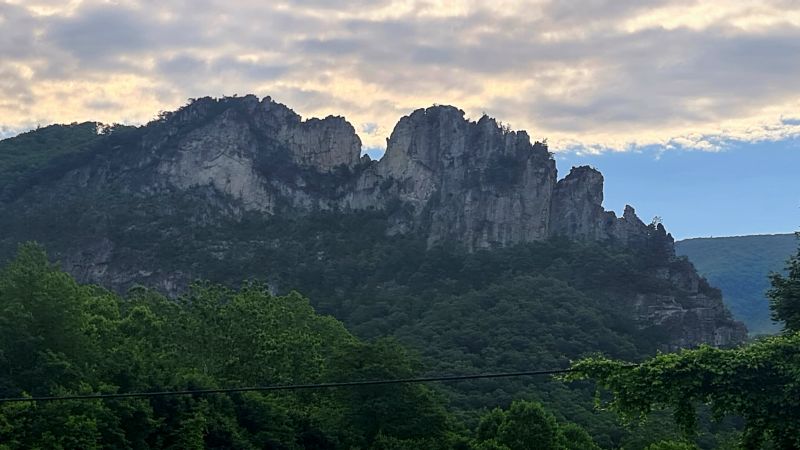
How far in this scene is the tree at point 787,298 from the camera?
32.1 metres

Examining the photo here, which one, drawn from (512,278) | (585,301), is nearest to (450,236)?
(512,278)

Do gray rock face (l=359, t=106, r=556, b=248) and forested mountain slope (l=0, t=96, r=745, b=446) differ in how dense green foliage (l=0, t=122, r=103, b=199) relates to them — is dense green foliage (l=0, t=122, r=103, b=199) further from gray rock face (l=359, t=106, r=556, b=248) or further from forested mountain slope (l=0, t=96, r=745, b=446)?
gray rock face (l=359, t=106, r=556, b=248)

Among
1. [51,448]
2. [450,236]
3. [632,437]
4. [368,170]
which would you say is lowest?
[632,437]

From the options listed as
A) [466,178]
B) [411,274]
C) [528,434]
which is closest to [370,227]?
[466,178]

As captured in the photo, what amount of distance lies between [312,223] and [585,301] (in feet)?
156

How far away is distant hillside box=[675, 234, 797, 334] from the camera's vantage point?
538ft

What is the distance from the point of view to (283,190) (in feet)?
472

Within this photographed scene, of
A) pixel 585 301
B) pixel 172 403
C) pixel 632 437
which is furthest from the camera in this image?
pixel 585 301

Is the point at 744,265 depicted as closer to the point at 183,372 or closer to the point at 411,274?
the point at 411,274

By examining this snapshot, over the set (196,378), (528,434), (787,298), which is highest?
(787,298)

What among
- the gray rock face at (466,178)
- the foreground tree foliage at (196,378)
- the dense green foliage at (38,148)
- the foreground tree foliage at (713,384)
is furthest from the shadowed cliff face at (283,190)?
the foreground tree foliage at (713,384)

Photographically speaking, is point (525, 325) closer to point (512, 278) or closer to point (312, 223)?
point (512, 278)

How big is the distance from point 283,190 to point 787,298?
115754 millimetres

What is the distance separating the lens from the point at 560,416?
60.8 m
